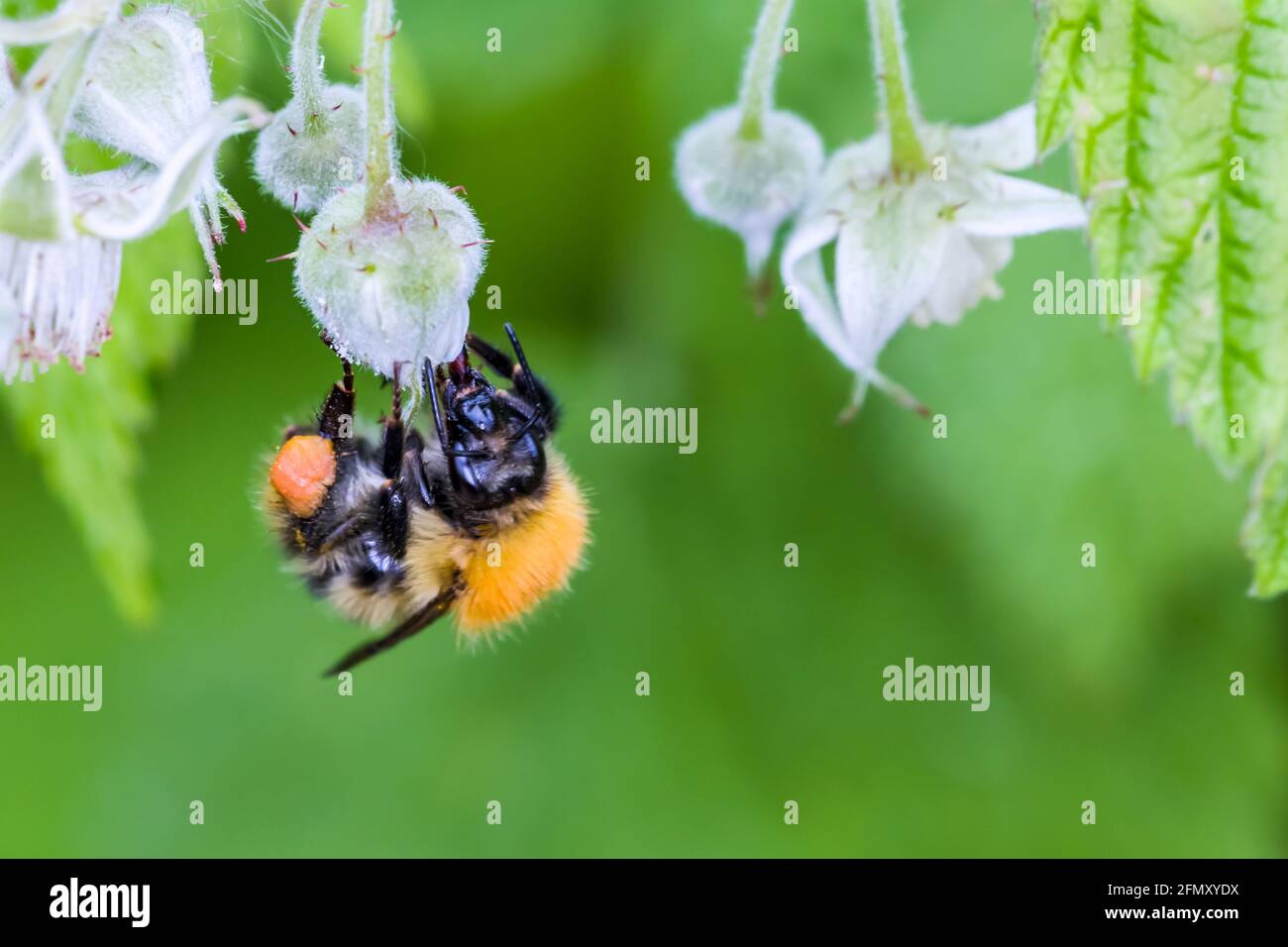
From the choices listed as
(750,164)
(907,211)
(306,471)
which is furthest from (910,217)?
(306,471)

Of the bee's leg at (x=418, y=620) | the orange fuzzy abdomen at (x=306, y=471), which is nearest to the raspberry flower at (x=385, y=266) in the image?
the orange fuzzy abdomen at (x=306, y=471)

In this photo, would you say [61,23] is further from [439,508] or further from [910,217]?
[910,217]

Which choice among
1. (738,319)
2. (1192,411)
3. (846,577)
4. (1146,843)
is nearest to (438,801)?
(846,577)

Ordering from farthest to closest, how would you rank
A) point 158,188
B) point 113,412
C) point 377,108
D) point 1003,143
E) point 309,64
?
point 113,412 < point 1003,143 < point 309,64 < point 377,108 < point 158,188

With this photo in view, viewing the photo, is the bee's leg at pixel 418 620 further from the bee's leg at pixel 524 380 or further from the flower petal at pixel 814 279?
the flower petal at pixel 814 279

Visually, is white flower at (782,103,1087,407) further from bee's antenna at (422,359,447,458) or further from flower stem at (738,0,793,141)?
bee's antenna at (422,359,447,458)

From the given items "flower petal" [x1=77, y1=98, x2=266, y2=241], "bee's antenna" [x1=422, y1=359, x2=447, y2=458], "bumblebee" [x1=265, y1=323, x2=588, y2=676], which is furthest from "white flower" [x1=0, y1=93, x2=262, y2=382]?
"bumblebee" [x1=265, y1=323, x2=588, y2=676]
